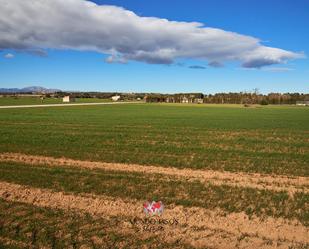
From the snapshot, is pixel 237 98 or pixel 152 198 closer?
pixel 152 198

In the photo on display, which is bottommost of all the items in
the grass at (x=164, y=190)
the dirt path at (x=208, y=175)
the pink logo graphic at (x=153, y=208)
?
the dirt path at (x=208, y=175)

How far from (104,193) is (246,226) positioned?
450 cm

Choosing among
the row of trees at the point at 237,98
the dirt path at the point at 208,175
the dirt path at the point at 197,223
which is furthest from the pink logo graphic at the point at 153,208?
the row of trees at the point at 237,98

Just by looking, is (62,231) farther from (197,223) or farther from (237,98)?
(237,98)

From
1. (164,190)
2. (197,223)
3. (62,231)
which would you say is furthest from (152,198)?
(62,231)

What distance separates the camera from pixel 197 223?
802cm

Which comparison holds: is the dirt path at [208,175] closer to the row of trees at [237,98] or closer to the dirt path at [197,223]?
the dirt path at [197,223]

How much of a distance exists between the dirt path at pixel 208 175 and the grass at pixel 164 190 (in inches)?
26.2

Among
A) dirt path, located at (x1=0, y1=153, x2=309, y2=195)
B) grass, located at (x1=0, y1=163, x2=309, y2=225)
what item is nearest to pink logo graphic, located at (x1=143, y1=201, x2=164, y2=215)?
grass, located at (x1=0, y1=163, x2=309, y2=225)

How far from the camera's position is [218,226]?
7.85m

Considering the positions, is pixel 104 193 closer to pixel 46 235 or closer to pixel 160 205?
pixel 160 205

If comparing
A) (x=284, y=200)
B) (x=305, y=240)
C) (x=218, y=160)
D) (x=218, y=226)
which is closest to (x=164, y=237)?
(x=218, y=226)

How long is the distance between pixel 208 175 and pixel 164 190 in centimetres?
295

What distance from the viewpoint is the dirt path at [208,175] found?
11.7 m
